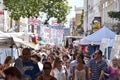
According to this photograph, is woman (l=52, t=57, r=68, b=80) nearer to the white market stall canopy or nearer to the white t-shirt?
the white t-shirt

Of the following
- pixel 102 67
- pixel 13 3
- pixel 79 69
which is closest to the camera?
pixel 79 69

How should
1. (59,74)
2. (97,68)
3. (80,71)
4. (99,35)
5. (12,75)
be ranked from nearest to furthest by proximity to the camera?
(12,75) < (80,71) < (59,74) < (97,68) < (99,35)

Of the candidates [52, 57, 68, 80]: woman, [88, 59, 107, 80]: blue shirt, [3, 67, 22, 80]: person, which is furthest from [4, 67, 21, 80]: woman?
[88, 59, 107, 80]: blue shirt

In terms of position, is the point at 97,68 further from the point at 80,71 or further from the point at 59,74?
the point at 80,71

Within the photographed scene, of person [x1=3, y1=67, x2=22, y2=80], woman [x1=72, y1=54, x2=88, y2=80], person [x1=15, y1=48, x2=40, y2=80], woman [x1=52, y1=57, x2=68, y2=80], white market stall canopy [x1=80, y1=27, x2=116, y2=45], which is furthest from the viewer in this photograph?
white market stall canopy [x1=80, y1=27, x2=116, y2=45]


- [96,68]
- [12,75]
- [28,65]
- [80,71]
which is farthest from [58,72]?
[12,75]

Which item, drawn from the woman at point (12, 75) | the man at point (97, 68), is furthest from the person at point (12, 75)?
the man at point (97, 68)

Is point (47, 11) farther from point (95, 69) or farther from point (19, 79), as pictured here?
point (19, 79)

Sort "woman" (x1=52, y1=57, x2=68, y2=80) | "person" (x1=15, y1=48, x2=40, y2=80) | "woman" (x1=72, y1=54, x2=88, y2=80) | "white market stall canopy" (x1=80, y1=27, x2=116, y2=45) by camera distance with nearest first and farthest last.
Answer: "person" (x1=15, y1=48, x2=40, y2=80)
"woman" (x1=72, y1=54, x2=88, y2=80)
"woman" (x1=52, y1=57, x2=68, y2=80)
"white market stall canopy" (x1=80, y1=27, x2=116, y2=45)

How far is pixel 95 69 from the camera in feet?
44.2

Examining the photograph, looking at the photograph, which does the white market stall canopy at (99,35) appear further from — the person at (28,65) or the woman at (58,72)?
the person at (28,65)

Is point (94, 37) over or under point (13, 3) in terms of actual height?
under

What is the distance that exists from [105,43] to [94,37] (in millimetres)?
3838

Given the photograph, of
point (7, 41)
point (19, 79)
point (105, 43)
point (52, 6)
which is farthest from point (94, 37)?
point (52, 6)
